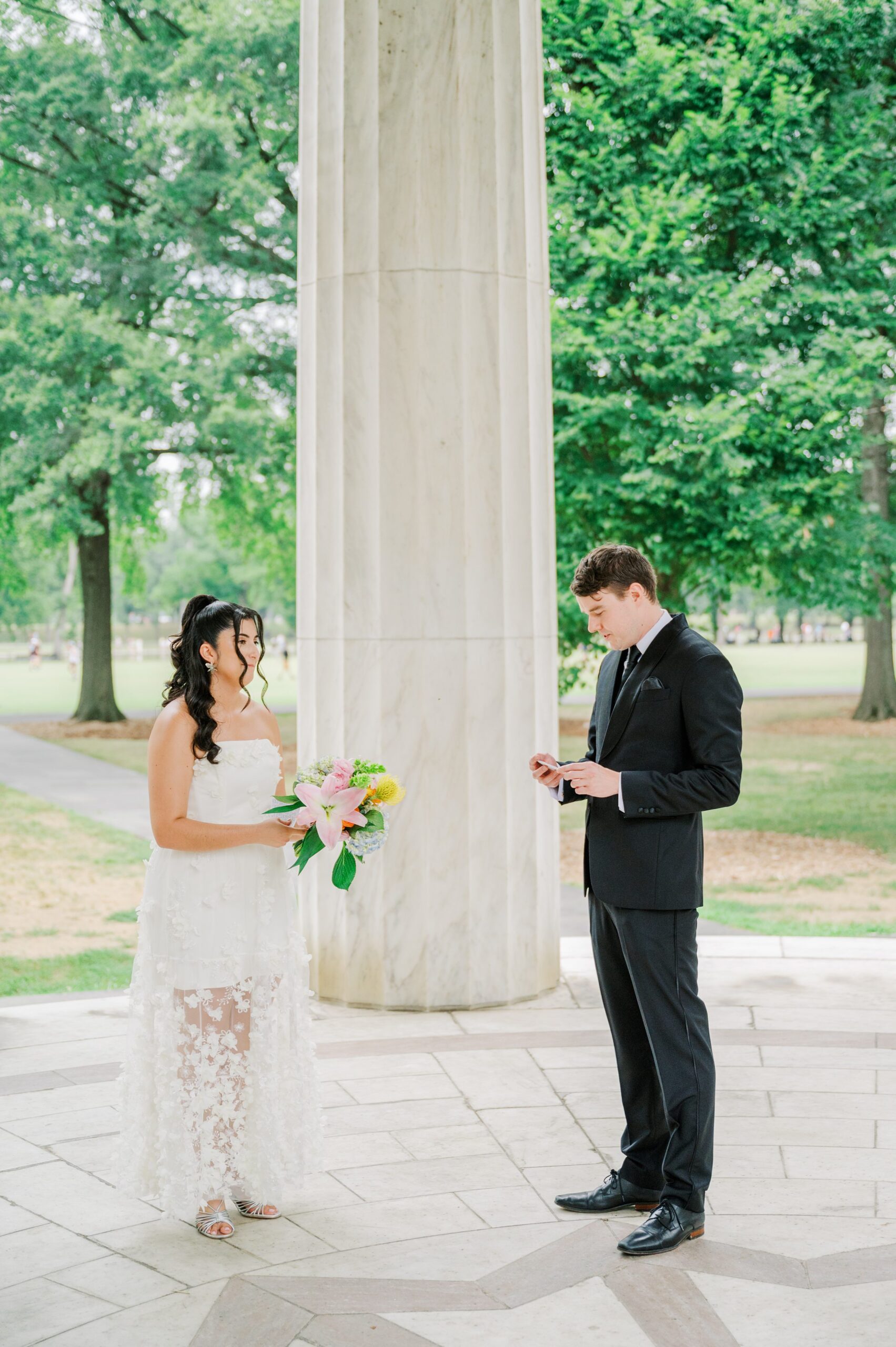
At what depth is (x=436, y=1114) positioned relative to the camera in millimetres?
5426

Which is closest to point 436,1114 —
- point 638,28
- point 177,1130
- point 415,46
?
point 177,1130

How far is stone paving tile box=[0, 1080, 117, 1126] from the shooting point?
18.0 ft

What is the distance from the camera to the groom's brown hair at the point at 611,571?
163 inches

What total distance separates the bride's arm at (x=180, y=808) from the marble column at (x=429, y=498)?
2772mm

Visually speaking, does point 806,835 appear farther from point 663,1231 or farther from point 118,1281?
point 118,1281

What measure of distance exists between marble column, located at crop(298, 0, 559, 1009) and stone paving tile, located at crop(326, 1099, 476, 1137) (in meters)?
1.48

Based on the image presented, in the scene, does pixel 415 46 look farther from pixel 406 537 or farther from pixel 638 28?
pixel 638 28

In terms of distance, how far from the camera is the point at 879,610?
22.2m

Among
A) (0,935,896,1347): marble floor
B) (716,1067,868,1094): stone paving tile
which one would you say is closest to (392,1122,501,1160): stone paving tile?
(0,935,896,1347): marble floor

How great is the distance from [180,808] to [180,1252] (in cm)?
132

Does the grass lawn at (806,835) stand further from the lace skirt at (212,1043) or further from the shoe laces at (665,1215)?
the lace skirt at (212,1043)

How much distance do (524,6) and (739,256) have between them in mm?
9664

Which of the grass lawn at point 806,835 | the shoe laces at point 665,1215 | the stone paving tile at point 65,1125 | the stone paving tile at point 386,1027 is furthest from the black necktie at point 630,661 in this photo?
the grass lawn at point 806,835

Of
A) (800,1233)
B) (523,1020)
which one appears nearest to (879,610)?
(523,1020)
